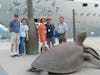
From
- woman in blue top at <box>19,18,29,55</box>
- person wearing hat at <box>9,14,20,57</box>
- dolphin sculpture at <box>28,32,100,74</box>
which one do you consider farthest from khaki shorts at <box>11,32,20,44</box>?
dolphin sculpture at <box>28,32,100,74</box>

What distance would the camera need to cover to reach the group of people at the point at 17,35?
13.6 metres

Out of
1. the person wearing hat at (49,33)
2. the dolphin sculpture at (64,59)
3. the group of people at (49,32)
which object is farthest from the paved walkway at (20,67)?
the person wearing hat at (49,33)

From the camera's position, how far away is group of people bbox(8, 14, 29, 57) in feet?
44.5

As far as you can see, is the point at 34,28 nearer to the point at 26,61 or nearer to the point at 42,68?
the point at 26,61

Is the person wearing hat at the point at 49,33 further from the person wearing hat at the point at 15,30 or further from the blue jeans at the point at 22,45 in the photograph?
the person wearing hat at the point at 15,30

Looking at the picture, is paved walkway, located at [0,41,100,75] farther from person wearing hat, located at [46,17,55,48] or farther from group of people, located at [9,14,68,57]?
person wearing hat, located at [46,17,55,48]

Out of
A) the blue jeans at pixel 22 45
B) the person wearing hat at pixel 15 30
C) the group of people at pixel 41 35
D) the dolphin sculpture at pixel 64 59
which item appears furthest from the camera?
the blue jeans at pixel 22 45

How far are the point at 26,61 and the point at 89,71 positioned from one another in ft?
9.51

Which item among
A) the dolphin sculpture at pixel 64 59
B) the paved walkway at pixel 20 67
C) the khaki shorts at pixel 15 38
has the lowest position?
the paved walkway at pixel 20 67

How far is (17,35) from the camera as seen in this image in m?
13.6

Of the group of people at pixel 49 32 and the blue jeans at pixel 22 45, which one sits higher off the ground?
the group of people at pixel 49 32

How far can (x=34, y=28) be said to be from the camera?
14.9 metres

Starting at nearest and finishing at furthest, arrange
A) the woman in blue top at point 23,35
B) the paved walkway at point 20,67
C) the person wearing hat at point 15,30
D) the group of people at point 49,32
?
the paved walkway at point 20,67 → the person wearing hat at point 15,30 → the woman in blue top at point 23,35 → the group of people at point 49,32

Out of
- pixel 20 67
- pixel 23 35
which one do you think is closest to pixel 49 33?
pixel 23 35
